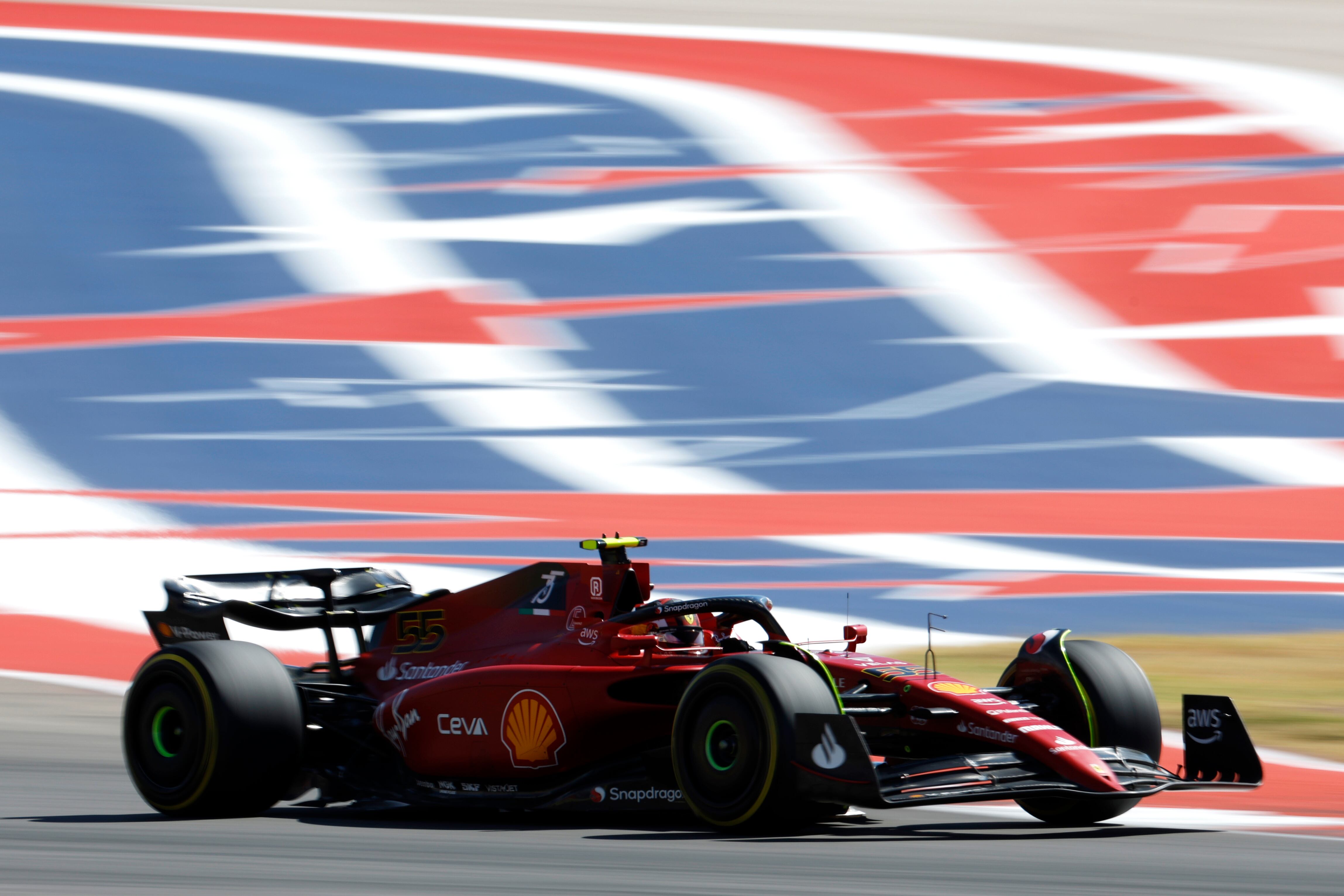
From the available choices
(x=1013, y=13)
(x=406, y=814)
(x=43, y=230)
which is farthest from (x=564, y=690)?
(x=1013, y=13)

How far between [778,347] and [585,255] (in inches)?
171

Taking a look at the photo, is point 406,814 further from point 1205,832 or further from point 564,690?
point 1205,832

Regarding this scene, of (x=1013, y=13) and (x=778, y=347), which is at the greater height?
A: (x=1013, y=13)

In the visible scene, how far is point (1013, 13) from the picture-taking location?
4041 cm

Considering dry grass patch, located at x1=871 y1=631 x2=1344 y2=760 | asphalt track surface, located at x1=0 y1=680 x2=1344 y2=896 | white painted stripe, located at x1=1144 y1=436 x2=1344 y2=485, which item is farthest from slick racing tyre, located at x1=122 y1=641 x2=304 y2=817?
white painted stripe, located at x1=1144 y1=436 x2=1344 y2=485

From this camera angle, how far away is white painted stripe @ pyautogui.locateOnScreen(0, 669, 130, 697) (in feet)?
47.8

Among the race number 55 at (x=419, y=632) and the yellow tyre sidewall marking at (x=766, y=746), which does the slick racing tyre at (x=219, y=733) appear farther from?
the yellow tyre sidewall marking at (x=766, y=746)

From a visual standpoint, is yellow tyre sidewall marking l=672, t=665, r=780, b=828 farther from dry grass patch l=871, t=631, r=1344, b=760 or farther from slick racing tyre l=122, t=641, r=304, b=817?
dry grass patch l=871, t=631, r=1344, b=760

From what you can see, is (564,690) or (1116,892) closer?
(1116,892)

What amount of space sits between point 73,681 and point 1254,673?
9145 millimetres

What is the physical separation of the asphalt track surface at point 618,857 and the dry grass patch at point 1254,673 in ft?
13.9

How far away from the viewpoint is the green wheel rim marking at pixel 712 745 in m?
→ 7.52

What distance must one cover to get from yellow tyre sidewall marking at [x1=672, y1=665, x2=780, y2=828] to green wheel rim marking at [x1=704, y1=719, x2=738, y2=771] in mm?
148

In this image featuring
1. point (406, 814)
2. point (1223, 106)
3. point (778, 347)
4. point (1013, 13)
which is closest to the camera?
point (406, 814)
